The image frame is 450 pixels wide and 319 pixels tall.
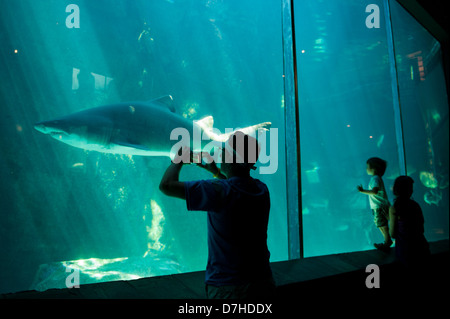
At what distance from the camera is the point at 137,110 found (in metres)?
3.33

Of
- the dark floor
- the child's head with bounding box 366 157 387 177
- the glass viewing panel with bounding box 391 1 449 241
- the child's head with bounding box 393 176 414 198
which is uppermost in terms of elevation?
the glass viewing panel with bounding box 391 1 449 241

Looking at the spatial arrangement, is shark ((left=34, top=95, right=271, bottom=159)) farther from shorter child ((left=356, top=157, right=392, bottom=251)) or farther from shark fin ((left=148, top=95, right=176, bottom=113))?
shorter child ((left=356, top=157, right=392, bottom=251))

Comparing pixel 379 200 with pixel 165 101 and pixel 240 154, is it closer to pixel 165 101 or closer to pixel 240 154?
pixel 240 154

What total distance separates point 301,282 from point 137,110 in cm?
274

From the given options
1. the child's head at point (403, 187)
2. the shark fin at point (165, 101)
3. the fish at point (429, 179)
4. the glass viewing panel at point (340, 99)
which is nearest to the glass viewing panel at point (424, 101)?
the fish at point (429, 179)

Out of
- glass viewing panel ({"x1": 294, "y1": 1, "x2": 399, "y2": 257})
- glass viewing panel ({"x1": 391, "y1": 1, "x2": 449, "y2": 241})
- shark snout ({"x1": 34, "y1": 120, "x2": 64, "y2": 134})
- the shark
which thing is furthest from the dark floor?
glass viewing panel ({"x1": 294, "y1": 1, "x2": 399, "y2": 257})

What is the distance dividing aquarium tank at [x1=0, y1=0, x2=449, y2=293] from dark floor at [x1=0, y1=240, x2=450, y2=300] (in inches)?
19.5

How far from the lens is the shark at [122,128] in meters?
3.16

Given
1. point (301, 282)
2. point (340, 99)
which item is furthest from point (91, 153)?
point (340, 99)

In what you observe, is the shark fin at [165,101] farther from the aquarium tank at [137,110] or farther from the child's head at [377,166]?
the child's head at [377,166]

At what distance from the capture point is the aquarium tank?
5223 mm

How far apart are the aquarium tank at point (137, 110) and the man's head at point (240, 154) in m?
1.22

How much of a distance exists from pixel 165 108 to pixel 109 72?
1422cm
